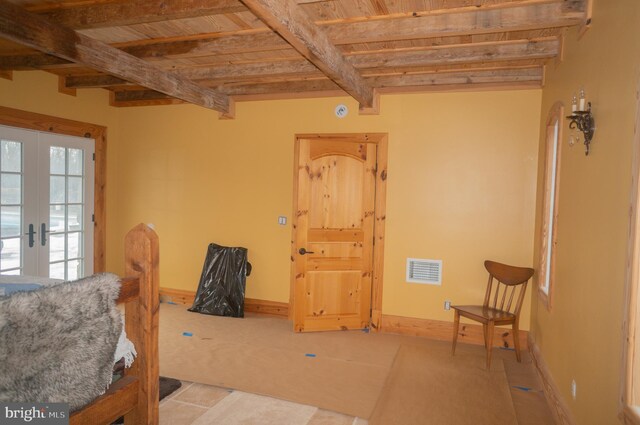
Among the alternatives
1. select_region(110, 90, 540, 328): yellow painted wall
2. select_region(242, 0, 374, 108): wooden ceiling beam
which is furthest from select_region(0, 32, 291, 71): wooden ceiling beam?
select_region(110, 90, 540, 328): yellow painted wall

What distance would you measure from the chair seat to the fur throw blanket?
3.07 metres

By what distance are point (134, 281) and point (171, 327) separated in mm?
3039

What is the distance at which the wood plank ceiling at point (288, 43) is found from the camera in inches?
107

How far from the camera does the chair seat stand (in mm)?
3784

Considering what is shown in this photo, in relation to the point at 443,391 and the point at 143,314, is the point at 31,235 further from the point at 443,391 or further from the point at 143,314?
the point at 443,391

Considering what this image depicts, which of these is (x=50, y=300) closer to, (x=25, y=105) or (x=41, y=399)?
(x=41, y=399)

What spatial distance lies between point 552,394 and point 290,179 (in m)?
3.33

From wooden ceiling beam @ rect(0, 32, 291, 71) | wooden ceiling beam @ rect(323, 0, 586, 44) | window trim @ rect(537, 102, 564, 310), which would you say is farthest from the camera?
window trim @ rect(537, 102, 564, 310)

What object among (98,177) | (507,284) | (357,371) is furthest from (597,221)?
(98,177)

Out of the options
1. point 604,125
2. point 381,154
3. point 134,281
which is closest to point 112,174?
point 381,154

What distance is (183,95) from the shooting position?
440cm

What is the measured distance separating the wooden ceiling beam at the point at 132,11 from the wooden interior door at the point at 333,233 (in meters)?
2.18

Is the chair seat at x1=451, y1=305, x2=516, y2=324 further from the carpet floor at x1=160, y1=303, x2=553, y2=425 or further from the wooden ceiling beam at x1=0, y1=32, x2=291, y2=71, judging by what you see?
the wooden ceiling beam at x1=0, y1=32, x2=291, y2=71

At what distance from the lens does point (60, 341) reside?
1.56 metres
